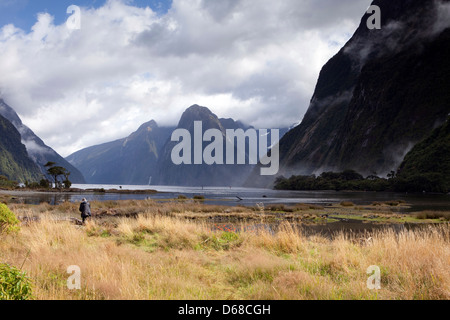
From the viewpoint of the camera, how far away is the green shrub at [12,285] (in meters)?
5.47

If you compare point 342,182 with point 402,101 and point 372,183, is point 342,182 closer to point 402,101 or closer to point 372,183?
point 372,183

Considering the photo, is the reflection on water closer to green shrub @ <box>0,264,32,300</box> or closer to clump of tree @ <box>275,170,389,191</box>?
green shrub @ <box>0,264,32,300</box>

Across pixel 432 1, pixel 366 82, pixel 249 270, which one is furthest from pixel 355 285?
pixel 432 1

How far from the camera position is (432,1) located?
630ft

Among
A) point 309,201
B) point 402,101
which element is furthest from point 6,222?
point 402,101

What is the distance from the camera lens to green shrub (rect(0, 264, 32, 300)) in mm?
5473

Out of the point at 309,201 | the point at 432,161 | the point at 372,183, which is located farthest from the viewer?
the point at 372,183

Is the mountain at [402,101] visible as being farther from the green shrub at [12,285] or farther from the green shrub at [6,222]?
the green shrub at [12,285]

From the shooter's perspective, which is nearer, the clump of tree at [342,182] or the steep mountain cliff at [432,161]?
the steep mountain cliff at [432,161]

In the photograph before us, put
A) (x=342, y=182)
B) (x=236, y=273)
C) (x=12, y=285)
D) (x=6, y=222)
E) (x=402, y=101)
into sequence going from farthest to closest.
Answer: (x=402, y=101)
(x=342, y=182)
(x=6, y=222)
(x=236, y=273)
(x=12, y=285)

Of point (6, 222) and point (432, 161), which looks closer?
point (6, 222)

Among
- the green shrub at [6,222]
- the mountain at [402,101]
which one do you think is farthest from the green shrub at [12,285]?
the mountain at [402,101]

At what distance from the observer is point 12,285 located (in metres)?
5.62

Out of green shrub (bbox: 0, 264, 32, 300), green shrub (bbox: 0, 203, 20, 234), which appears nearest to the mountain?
green shrub (bbox: 0, 203, 20, 234)
